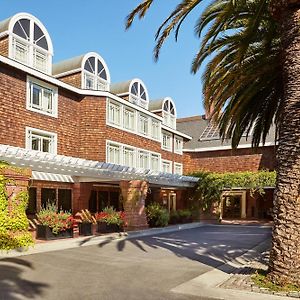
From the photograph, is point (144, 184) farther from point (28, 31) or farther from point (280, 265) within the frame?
point (280, 265)

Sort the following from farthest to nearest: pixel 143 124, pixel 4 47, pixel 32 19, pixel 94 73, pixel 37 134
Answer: pixel 143 124, pixel 94 73, pixel 32 19, pixel 37 134, pixel 4 47

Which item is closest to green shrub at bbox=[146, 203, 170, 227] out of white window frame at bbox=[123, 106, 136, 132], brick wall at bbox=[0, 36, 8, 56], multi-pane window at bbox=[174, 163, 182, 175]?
Answer: white window frame at bbox=[123, 106, 136, 132]

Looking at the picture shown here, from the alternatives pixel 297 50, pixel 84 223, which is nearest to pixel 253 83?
pixel 297 50

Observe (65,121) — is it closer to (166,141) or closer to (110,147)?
(110,147)

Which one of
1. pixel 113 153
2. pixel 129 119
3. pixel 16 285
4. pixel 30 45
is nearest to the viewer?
pixel 16 285

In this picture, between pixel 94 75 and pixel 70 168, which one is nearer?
pixel 70 168

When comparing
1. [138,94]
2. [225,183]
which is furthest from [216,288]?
[138,94]

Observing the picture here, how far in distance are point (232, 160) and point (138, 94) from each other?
11289mm

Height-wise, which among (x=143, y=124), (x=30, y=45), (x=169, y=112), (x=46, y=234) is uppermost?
(x=30, y=45)

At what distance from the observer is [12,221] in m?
12.4

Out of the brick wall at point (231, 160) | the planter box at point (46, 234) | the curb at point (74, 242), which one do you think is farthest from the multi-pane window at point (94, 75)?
the brick wall at point (231, 160)

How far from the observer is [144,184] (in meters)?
20.8

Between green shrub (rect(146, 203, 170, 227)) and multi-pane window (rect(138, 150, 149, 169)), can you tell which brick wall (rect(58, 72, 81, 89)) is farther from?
green shrub (rect(146, 203, 170, 227))

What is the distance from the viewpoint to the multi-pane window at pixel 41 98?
62.4ft
